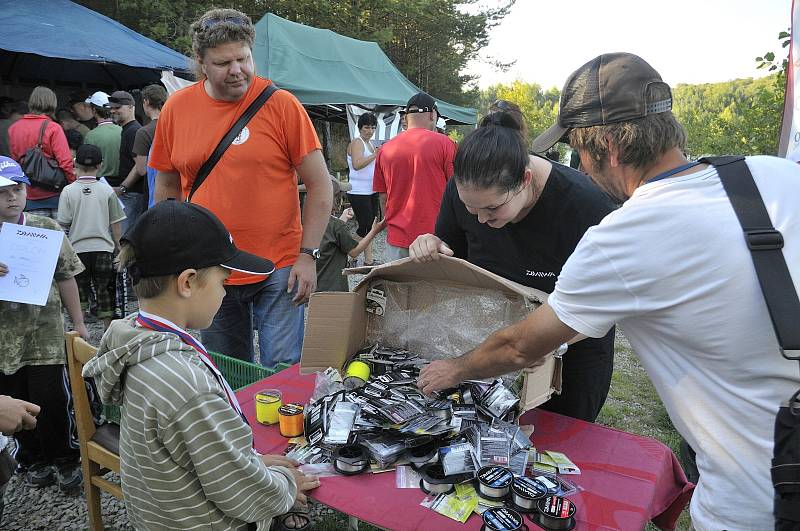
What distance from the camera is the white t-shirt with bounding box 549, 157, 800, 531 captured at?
1006 millimetres

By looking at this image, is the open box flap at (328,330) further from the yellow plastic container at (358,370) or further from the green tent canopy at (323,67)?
the green tent canopy at (323,67)

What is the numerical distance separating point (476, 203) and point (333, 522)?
5.43ft

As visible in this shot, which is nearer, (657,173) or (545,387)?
(657,173)

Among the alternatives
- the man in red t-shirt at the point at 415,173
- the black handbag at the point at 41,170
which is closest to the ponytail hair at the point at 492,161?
the man in red t-shirt at the point at 415,173

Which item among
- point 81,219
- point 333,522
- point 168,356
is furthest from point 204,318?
point 81,219

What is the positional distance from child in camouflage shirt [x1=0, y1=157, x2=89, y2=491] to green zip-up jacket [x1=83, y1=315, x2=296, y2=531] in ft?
4.66

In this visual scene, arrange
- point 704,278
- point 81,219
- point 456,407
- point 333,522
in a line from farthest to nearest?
point 81,219
point 333,522
point 456,407
point 704,278

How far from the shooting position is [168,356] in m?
1.28

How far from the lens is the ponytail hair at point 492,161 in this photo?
5.78ft

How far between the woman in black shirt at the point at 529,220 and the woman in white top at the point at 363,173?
5.18 metres

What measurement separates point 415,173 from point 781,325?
10.7 feet

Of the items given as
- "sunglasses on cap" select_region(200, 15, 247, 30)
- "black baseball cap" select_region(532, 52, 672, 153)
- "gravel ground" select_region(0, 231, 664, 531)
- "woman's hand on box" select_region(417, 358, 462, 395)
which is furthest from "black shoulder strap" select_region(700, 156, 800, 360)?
"gravel ground" select_region(0, 231, 664, 531)

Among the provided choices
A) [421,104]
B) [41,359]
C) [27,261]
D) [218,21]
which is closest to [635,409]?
[421,104]

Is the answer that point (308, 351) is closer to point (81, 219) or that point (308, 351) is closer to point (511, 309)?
point (511, 309)
